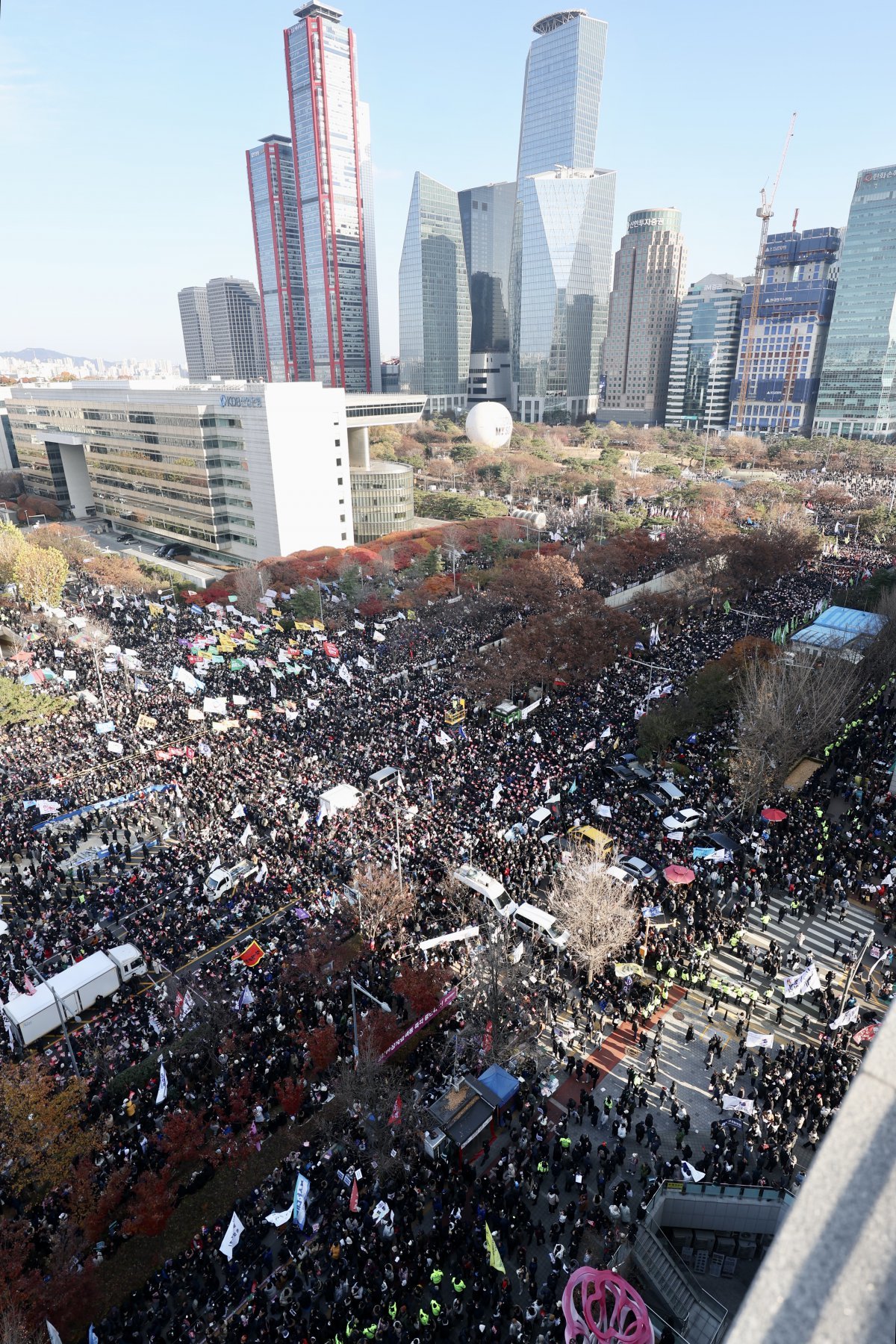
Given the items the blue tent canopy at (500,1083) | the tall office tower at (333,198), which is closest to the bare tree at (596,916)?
the blue tent canopy at (500,1083)

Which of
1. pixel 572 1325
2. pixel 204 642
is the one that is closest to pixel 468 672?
pixel 204 642

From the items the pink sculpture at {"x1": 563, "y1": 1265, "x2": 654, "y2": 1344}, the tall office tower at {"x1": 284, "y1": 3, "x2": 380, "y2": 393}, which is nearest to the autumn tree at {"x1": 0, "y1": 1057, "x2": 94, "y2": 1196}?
the pink sculpture at {"x1": 563, "y1": 1265, "x2": 654, "y2": 1344}

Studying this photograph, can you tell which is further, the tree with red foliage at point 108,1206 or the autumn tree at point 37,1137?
the autumn tree at point 37,1137

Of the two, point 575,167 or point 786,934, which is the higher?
point 575,167

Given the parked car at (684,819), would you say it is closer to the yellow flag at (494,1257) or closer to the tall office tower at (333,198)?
the yellow flag at (494,1257)

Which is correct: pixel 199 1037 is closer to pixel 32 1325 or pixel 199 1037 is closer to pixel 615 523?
pixel 32 1325

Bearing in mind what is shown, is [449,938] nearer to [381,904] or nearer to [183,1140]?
[381,904]
